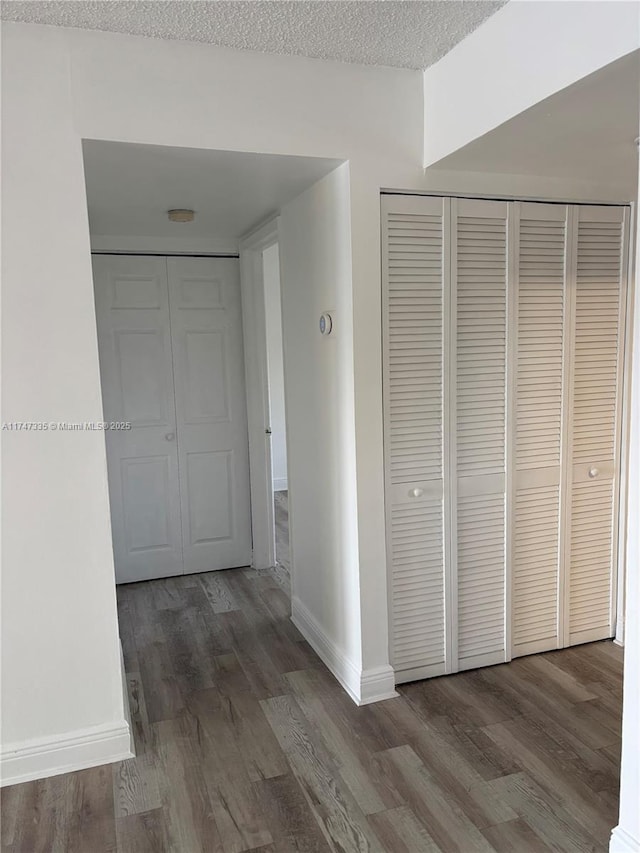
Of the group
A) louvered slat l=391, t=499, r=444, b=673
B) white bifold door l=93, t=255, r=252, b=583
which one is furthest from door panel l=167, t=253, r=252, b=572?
louvered slat l=391, t=499, r=444, b=673

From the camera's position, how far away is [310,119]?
2424mm

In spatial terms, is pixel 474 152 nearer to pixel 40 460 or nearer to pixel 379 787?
pixel 40 460

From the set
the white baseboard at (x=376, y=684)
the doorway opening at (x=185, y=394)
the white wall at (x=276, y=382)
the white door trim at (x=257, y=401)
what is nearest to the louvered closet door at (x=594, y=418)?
the white baseboard at (x=376, y=684)

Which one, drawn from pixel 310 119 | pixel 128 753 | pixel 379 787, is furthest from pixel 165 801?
pixel 310 119

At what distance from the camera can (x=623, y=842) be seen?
1.76 m

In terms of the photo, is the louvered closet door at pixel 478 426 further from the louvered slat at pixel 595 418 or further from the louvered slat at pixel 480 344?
the louvered slat at pixel 595 418

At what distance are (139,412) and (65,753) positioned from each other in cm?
217

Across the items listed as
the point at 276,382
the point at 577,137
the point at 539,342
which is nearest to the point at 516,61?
the point at 577,137

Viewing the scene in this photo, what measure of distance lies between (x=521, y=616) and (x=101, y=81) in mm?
2731

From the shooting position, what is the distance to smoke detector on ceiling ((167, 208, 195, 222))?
3286mm

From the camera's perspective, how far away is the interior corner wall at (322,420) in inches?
105

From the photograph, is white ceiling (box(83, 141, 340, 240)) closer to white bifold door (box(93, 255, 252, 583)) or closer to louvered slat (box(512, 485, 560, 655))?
white bifold door (box(93, 255, 252, 583))

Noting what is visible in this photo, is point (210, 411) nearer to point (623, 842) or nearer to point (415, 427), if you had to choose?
point (415, 427)

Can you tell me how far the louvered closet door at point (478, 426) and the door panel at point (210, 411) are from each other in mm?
1858
